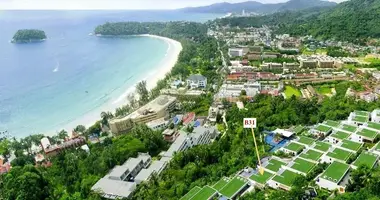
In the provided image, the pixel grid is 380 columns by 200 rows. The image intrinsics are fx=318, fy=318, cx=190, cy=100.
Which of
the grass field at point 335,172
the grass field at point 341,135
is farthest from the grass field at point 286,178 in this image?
the grass field at point 341,135

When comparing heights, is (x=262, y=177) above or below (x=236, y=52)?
below

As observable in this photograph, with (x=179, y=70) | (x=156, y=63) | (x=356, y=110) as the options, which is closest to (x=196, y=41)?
(x=156, y=63)

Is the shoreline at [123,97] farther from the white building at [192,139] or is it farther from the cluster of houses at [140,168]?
the white building at [192,139]

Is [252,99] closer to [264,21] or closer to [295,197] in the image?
[295,197]

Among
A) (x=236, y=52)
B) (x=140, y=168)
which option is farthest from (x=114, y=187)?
(x=236, y=52)

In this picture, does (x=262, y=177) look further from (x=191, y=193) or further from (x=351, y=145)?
(x=351, y=145)

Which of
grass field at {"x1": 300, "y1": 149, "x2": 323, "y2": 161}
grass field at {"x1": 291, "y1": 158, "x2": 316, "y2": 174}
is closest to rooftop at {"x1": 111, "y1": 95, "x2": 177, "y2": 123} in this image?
grass field at {"x1": 300, "y1": 149, "x2": 323, "y2": 161}
